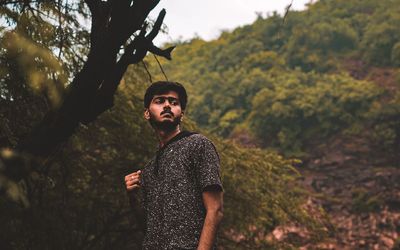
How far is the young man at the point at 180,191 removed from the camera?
213 centimetres

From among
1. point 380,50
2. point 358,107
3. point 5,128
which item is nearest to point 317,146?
point 358,107

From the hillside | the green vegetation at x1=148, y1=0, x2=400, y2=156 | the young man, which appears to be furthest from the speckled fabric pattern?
the green vegetation at x1=148, y1=0, x2=400, y2=156

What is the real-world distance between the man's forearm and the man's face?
50cm

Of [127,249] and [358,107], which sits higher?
[358,107]

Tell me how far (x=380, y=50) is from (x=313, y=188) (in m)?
19.3

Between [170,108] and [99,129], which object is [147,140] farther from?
[170,108]

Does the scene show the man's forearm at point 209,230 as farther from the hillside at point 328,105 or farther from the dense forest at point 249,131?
the hillside at point 328,105

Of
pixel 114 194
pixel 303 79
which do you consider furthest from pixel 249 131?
pixel 114 194

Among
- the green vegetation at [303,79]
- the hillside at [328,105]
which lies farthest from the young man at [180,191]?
the green vegetation at [303,79]

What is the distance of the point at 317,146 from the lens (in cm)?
3953

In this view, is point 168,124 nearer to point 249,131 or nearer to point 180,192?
point 180,192

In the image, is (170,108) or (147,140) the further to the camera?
(147,140)

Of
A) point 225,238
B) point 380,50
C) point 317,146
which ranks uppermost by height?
point 380,50

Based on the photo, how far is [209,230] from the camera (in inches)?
82.0
